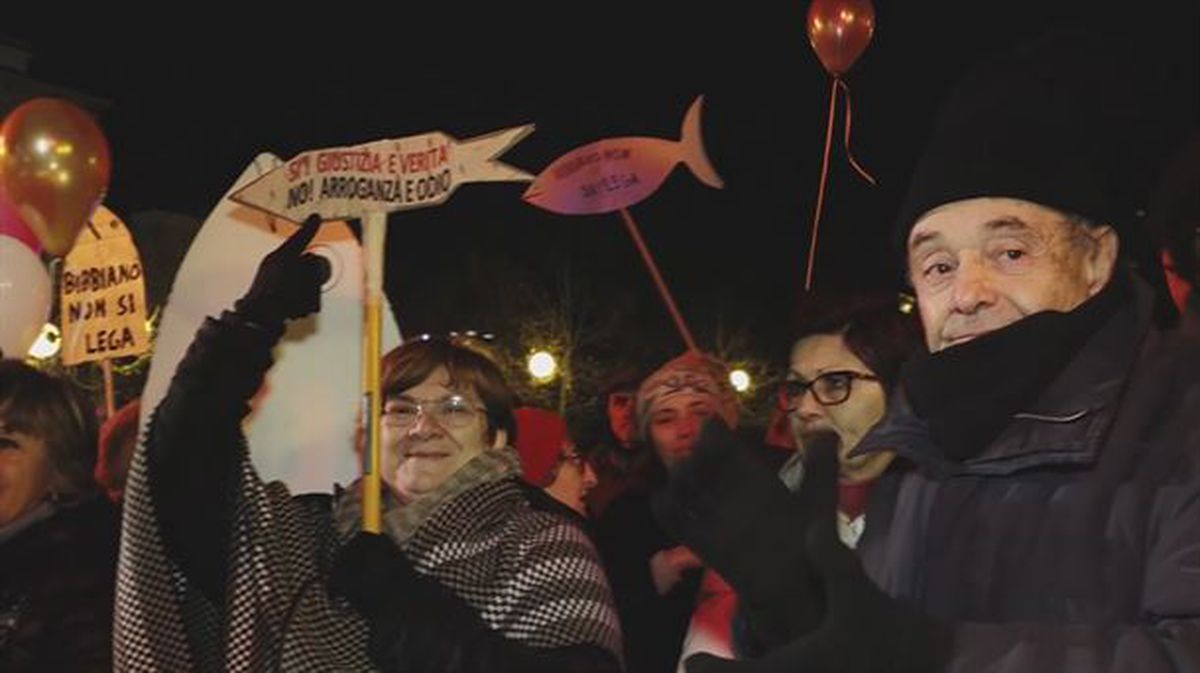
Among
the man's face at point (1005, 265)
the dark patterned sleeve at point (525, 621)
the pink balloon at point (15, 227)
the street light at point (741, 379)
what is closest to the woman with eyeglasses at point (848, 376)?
the dark patterned sleeve at point (525, 621)

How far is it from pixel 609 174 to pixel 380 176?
1.75m

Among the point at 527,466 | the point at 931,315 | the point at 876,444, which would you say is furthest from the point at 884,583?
the point at 527,466

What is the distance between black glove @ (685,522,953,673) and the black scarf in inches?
13.3

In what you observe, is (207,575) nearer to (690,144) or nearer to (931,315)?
(931,315)

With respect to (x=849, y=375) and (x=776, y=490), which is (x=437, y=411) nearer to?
(x=849, y=375)

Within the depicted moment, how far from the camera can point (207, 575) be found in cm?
343

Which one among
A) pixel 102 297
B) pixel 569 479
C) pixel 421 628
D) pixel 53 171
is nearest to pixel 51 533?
pixel 421 628

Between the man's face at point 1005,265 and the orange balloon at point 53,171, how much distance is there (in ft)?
14.6

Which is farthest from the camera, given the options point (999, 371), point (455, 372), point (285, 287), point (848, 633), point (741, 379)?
point (741, 379)

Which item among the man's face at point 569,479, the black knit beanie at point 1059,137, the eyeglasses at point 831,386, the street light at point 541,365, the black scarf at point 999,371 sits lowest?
the street light at point 541,365

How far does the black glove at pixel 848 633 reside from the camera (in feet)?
5.32

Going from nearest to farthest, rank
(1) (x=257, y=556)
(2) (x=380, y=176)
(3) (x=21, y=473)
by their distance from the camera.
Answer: (1) (x=257, y=556) < (2) (x=380, y=176) < (3) (x=21, y=473)

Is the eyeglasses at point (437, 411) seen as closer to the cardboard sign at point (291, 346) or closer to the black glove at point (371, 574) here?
the black glove at point (371, 574)

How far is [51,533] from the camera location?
4043 mm
